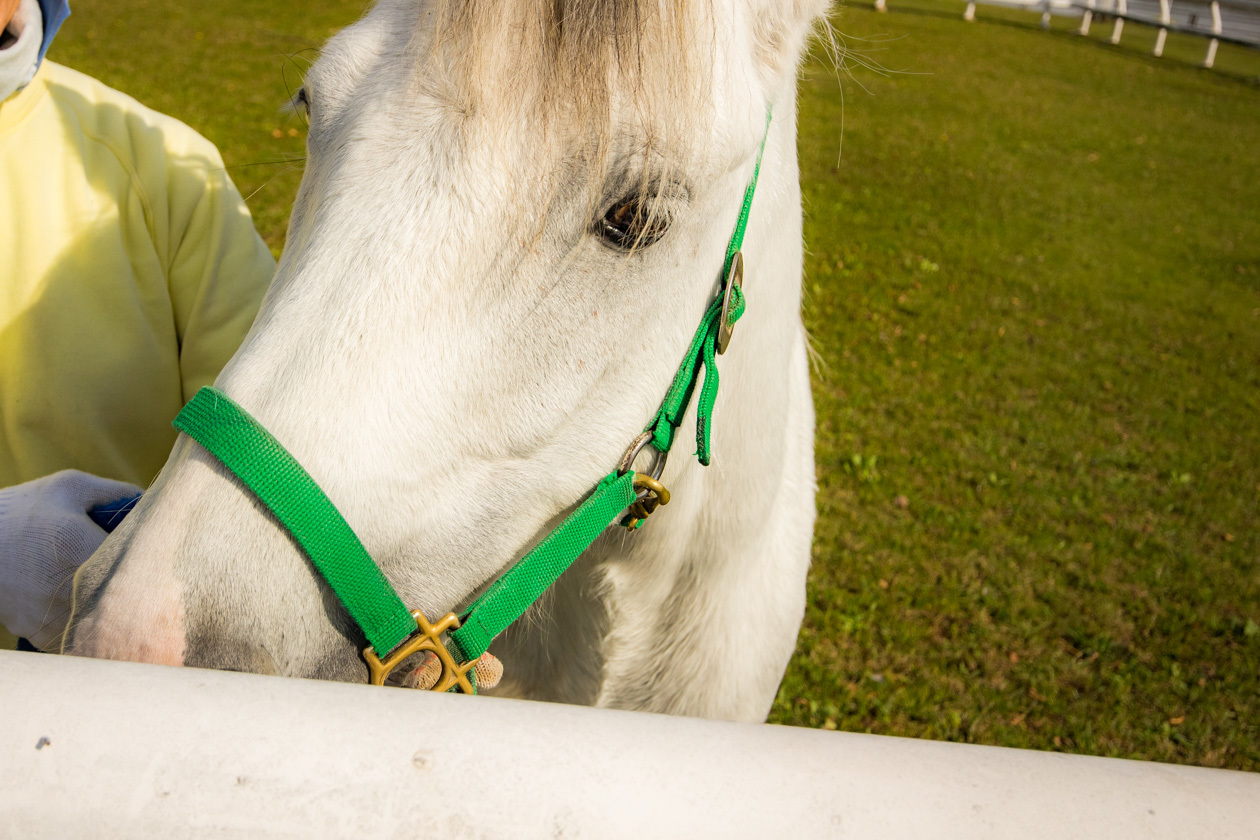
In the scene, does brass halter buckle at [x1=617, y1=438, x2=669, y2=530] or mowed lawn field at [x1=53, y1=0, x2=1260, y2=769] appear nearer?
brass halter buckle at [x1=617, y1=438, x2=669, y2=530]

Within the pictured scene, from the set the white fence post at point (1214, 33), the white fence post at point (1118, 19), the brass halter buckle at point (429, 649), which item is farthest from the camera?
the white fence post at point (1118, 19)

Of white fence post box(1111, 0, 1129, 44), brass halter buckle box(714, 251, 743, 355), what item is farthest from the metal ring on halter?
white fence post box(1111, 0, 1129, 44)

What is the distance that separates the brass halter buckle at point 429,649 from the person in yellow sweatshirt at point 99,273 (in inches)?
23.0

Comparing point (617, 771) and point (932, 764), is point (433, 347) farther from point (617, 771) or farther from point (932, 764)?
point (932, 764)

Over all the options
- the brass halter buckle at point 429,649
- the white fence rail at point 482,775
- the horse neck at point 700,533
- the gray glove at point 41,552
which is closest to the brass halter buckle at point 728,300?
the horse neck at point 700,533

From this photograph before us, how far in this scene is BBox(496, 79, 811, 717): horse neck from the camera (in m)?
1.39

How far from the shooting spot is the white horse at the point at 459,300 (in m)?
0.88

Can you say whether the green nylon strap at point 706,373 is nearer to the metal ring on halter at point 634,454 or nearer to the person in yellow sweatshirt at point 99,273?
the metal ring on halter at point 634,454

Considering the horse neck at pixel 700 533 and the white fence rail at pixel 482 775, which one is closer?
the white fence rail at pixel 482 775

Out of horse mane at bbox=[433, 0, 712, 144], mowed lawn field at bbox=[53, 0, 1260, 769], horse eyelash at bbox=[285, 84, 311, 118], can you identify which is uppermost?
horse mane at bbox=[433, 0, 712, 144]

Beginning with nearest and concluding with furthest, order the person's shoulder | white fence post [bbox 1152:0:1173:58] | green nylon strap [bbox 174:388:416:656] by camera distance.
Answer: green nylon strap [bbox 174:388:416:656] → the person's shoulder → white fence post [bbox 1152:0:1173:58]

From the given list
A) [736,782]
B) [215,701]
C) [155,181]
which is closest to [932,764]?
[736,782]

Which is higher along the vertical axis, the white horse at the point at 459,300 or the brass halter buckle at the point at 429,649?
the white horse at the point at 459,300

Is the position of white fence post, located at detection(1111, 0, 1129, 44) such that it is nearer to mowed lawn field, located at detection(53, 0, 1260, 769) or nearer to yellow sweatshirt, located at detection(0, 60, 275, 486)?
mowed lawn field, located at detection(53, 0, 1260, 769)
